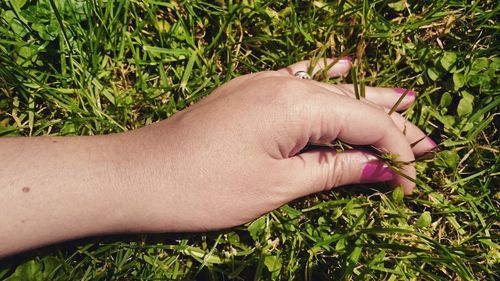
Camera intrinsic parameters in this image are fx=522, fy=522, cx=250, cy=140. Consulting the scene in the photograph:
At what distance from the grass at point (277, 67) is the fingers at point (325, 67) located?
0.07 m

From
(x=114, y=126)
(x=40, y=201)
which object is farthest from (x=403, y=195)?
(x=40, y=201)

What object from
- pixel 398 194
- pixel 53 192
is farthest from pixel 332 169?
pixel 53 192

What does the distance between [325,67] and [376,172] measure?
723 millimetres

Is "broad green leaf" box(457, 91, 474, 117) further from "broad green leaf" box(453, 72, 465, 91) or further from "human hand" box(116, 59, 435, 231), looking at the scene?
"human hand" box(116, 59, 435, 231)

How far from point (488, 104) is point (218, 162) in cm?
175

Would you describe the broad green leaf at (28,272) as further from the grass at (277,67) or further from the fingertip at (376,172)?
the fingertip at (376,172)

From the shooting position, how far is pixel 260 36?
130 inches

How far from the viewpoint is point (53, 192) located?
259cm

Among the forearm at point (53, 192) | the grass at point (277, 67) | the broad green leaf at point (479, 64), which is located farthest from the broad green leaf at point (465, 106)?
the forearm at point (53, 192)

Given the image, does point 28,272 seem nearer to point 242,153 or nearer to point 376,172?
point 242,153

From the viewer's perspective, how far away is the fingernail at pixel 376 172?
289 cm

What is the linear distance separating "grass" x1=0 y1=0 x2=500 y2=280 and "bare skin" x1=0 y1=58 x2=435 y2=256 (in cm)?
31

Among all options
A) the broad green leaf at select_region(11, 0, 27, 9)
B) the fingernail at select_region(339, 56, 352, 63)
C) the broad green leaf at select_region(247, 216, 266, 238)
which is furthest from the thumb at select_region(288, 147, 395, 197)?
the broad green leaf at select_region(11, 0, 27, 9)

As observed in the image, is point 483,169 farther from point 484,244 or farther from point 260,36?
point 260,36
